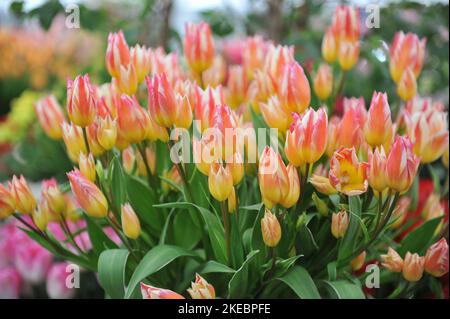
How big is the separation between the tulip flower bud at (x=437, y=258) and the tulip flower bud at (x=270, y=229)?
183 millimetres

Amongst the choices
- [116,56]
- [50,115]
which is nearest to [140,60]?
[116,56]

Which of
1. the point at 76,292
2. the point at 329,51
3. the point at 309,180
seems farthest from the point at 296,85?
the point at 76,292

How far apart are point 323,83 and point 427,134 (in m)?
0.16

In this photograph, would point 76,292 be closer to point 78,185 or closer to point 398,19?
point 78,185

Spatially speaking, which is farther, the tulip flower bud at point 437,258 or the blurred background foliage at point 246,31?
the blurred background foliage at point 246,31

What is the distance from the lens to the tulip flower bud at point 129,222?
60 cm

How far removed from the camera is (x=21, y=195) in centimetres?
63

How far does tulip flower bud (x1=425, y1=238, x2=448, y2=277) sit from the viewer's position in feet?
2.08

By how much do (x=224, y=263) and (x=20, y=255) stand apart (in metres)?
0.44

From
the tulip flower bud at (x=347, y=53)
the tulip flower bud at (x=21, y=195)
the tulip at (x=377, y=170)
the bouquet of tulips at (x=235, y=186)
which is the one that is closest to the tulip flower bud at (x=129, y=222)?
the bouquet of tulips at (x=235, y=186)

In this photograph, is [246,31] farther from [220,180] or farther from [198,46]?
[220,180]

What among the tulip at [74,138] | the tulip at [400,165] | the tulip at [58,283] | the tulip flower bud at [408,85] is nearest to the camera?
the tulip at [400,165]

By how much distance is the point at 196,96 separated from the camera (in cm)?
61

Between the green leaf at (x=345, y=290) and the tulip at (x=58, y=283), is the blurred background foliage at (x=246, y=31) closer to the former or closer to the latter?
the green leaf at (x=345, y=290)
